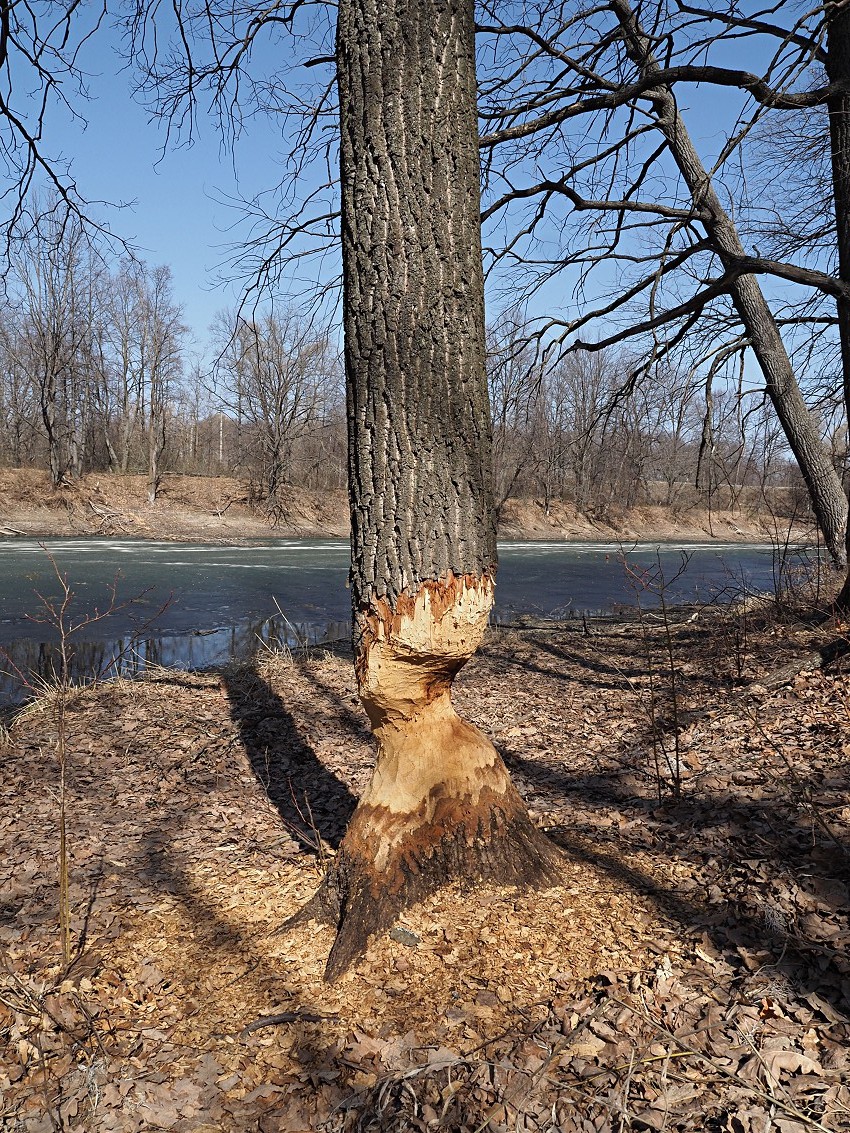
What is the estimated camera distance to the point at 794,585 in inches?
352

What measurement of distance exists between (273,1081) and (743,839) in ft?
7.01

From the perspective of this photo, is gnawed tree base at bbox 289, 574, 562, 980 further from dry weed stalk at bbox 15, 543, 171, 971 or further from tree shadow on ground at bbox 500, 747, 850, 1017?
dry weed stalk at bbox 15, 543, 171, 971

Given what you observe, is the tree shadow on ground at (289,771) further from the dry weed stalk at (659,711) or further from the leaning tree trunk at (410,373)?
the dry weed stalk at (659,711)

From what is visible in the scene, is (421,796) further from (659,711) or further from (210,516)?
(210,516)

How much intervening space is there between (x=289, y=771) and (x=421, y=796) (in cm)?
254

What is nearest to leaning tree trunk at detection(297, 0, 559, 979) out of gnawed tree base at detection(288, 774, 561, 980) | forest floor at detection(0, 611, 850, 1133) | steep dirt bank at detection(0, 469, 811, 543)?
gnawed tree base at detection(288, 774, 561, 980)

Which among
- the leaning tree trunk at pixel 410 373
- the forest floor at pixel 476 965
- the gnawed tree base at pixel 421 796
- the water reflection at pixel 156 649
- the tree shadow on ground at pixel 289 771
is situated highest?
the leaning tree trunk at pixel 410 373

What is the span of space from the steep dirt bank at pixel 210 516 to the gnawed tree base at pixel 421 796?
2867 centimetres

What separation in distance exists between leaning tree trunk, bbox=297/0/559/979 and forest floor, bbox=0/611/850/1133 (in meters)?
0.36

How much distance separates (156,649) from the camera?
1130cm

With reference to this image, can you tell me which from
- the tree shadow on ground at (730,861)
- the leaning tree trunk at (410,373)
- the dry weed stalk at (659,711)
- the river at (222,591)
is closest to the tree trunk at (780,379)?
the river at (222,591)

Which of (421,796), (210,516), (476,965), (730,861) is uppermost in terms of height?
(210,516)

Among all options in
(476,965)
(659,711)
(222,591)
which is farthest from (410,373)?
(222,591)

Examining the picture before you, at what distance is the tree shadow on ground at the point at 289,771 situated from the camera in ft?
13.8
